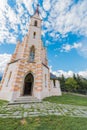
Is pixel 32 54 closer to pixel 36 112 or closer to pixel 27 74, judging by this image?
pixel 27 74

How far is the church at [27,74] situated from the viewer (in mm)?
10508

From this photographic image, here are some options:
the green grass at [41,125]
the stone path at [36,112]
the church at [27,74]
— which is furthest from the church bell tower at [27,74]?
the green grass at [41,125]

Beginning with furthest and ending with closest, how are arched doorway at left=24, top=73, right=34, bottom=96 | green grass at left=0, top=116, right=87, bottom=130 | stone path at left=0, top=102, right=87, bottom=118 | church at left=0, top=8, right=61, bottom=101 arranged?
1. arched doorway at left=24, top=73, right=34, bottom=96
2. church at left=0, top=8, right=61, bottom=101
3. stone path at left=0, top=102, right=87, bottom=118
4. green grass at left=0, top=116, right=87, bottom=130

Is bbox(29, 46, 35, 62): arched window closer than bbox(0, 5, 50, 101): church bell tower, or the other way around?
bbox(0, 5, 50, 101): church bell tower

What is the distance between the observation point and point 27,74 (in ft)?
38.1

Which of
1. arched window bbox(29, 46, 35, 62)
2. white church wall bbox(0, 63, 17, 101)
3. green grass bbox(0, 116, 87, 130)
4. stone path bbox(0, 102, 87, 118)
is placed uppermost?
arched window bbox(29, 46, 35, 62)

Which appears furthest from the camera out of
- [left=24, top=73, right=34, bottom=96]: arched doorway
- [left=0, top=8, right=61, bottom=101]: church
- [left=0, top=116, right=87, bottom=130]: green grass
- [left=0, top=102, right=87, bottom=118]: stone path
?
[left=24, top=73, right=34, bottom=96]: arched doorway

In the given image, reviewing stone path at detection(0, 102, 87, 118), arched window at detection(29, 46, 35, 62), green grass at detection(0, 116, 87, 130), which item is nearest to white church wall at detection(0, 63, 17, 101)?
arched window at detection(29, 46, 35, 62)

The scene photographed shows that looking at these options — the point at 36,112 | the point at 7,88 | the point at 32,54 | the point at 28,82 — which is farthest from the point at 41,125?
the point at 32,54

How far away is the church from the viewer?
10508 mm

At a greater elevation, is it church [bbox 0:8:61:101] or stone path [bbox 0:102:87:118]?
church [bbox 0:8:61:101]

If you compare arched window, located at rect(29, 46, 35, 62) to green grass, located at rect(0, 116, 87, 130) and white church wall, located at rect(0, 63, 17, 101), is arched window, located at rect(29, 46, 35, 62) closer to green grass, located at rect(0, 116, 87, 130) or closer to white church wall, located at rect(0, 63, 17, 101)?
white church wall, located at rect(0, 63, 17, 101)

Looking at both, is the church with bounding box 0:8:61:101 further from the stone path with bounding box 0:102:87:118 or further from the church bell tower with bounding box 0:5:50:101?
the stone path with bounding box 0:102:87:118

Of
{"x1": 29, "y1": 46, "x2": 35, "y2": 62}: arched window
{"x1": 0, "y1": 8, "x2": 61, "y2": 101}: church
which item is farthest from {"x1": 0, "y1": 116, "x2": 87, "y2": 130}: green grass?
{"x1": 29, "y1": 46, "x2": 35, "y2": 62}: arched window
